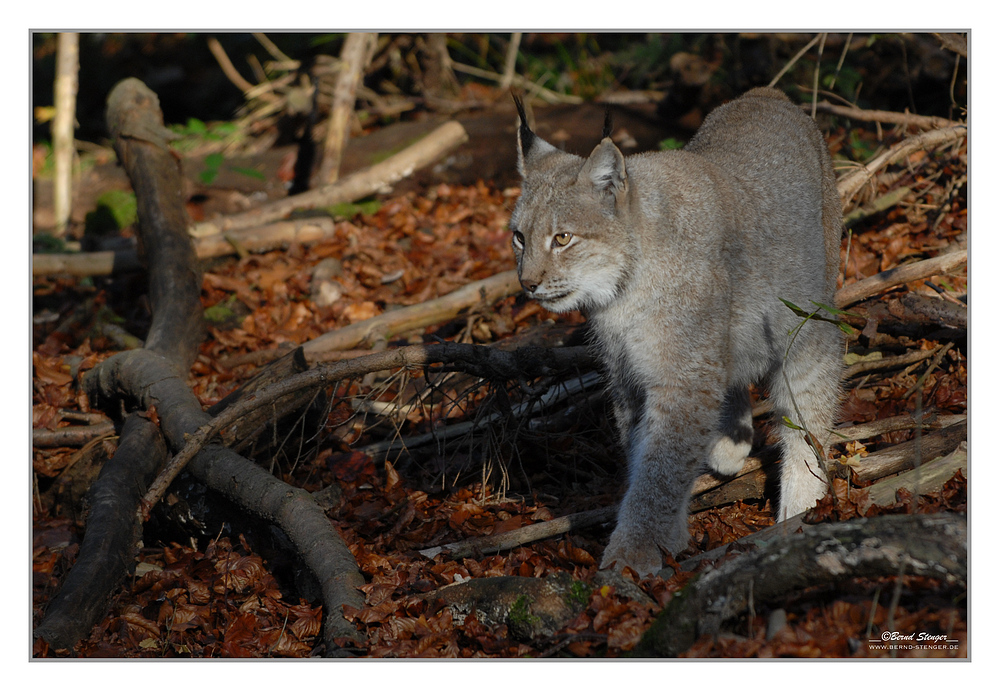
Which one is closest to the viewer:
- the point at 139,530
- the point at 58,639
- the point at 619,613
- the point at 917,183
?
the point at 619,613

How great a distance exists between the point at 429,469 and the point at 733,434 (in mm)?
2216

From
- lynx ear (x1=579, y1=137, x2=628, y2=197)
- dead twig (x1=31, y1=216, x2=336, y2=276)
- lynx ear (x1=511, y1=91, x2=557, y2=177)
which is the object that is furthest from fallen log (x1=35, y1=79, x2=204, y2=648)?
lynx ear (x1=579, y1=137, x2=628, y2=197)

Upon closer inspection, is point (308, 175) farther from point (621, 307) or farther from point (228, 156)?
point (621, 307)

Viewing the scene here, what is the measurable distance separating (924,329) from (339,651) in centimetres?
457

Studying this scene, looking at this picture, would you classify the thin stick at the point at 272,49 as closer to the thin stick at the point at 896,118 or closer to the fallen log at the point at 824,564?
the thin stick at the point at 896,118

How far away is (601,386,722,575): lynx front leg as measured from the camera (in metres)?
4.13

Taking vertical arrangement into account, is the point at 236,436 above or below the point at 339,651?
above

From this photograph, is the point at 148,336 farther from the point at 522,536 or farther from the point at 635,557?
the point at 635,557

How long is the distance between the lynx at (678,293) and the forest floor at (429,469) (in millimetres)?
364

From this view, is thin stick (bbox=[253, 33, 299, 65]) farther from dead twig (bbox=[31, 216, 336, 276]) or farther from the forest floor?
the forest floor

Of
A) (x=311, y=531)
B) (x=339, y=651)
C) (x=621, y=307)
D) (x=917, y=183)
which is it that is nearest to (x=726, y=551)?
(x=621, y=307)

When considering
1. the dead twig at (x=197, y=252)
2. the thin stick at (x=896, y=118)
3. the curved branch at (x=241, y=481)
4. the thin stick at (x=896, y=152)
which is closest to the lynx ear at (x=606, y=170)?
the curved branch at (x=241, y=481)

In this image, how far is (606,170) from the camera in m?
4.07

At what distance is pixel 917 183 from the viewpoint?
704 centimetres
